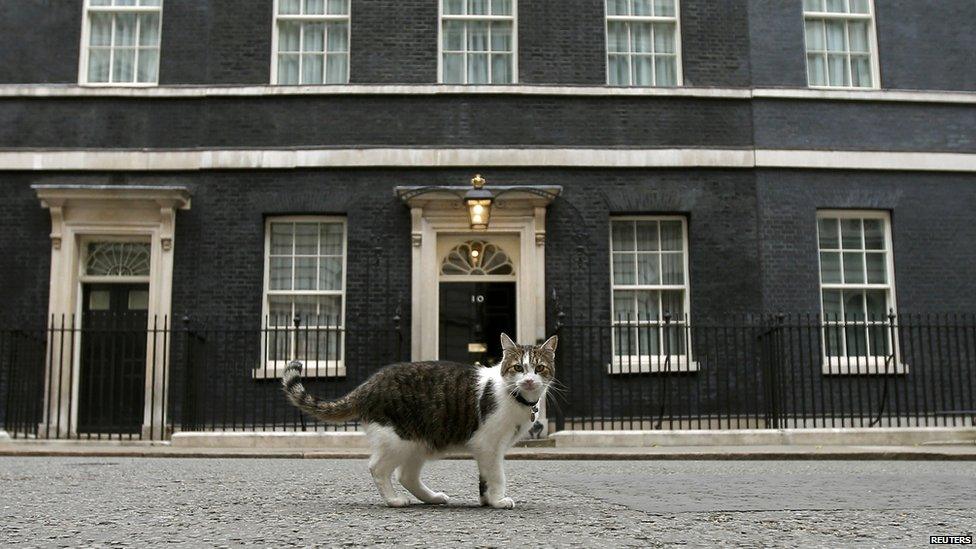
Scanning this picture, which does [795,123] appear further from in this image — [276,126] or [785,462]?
[276,126]

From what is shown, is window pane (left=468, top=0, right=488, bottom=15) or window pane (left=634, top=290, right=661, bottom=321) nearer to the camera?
window pane (left=634, top=290, right=661, bottom=321)

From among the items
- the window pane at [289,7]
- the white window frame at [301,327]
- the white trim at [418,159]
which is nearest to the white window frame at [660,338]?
the white trim at [418,159]

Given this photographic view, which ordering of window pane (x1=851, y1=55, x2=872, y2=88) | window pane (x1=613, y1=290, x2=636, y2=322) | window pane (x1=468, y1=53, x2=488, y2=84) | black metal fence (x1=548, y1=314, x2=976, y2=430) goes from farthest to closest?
window pane (x1=851, y1=55, x2=872, y2=88) → window pane (x1=468, y1=53, x2=488, y2=84) → window pane (x1=613, y1=290, x2=636, y2=322) → black metal fence (x1=548, y1=314, x2=976, y2=430)

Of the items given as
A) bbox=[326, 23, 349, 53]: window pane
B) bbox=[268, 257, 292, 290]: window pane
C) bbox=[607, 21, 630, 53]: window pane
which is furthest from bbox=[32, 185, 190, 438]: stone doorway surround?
bbox=[607, 21, 630, 53]: window pane

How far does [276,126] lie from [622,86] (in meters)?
5.42

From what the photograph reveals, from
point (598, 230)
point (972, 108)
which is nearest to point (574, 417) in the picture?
point (598, 230)

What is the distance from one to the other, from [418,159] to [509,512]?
10.1 m

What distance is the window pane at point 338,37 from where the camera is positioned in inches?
624

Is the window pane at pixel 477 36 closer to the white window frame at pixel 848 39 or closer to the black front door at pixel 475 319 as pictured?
the black front door at pixel 475 319

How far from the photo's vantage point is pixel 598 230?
1516cm

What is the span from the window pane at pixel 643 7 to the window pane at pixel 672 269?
3.95m

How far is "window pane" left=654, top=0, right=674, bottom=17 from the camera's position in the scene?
1603 centimetres

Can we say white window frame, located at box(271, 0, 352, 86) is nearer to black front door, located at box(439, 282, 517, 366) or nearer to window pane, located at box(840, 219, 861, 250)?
black front door, located at box(439, 282, 517, 366)

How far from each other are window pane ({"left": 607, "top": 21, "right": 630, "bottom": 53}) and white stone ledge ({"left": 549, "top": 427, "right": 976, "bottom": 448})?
20.7 feet
